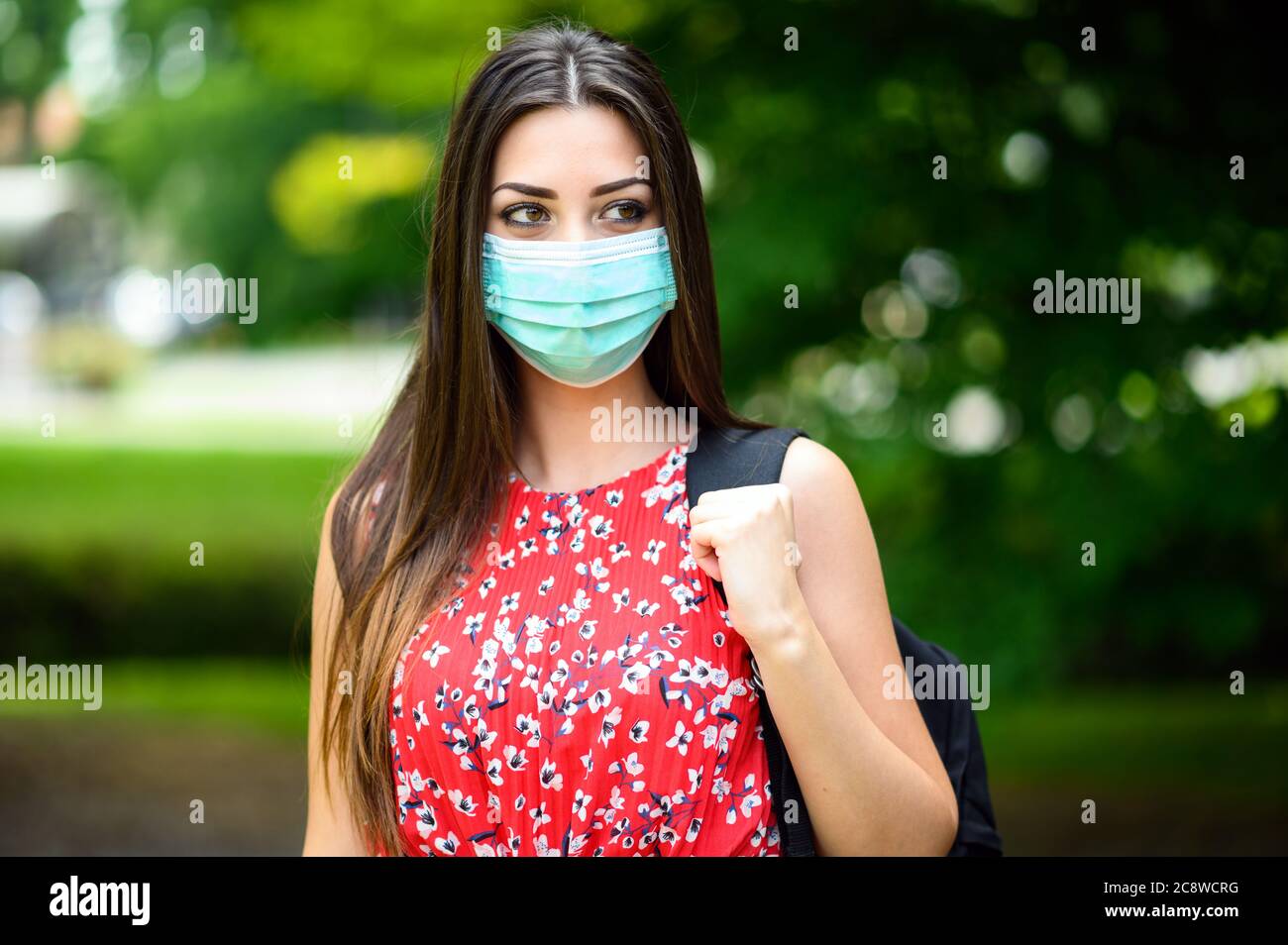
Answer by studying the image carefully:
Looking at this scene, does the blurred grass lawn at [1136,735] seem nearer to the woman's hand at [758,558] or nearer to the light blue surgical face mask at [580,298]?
the light blue surgical face mask at [580,298]

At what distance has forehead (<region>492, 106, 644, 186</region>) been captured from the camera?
2395 mm

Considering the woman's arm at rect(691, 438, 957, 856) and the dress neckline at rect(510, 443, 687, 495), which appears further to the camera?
the dress neckline at rect(510, 443, 687, 495)

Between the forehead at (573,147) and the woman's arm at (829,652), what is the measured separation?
608mm

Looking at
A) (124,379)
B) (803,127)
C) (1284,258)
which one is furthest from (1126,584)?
(124,379)

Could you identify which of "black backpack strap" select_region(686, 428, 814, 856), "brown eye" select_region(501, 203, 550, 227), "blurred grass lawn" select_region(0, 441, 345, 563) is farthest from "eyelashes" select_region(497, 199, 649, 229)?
"blurred grass lawn" select_region(0, 441, 345, 563)

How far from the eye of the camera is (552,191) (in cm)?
242

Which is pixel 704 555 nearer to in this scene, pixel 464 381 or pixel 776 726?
pixel 776 726

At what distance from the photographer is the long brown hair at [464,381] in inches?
95.7

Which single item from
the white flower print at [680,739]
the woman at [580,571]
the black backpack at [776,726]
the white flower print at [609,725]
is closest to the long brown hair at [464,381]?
the woman at [580,571]

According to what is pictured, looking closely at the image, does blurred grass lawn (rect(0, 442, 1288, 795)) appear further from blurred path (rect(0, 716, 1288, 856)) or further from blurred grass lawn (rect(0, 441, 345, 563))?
blurred path (rect(0, 716, 1288, 856))

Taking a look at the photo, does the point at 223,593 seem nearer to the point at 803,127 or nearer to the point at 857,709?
the point at 803,127

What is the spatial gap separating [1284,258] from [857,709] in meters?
3.81

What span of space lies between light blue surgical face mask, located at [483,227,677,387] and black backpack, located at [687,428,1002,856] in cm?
25

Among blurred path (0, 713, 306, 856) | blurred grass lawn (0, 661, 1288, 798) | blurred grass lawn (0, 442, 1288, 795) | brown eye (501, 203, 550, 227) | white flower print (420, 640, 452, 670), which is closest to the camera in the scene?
white flower print (420, 640, 452, 670)
